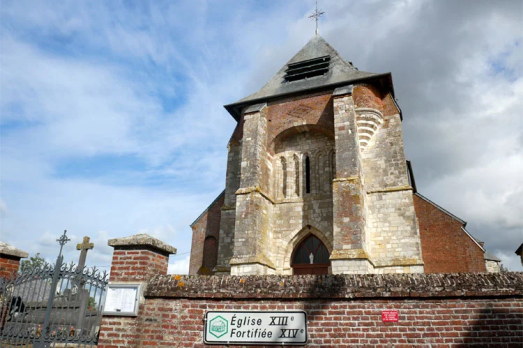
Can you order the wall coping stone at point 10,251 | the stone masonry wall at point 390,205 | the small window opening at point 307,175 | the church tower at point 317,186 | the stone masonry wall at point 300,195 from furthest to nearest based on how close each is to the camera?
1. the small window opening at point 307,175
2. the stone masonry wall at point 300,195
3. the stone masonry wall at point 390,205
4. the church tower at point 317,186
5. the wall coping stone at point 10,251

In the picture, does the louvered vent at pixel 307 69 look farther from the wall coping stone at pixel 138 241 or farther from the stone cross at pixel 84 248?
the wall coping stone at pixel 138 241

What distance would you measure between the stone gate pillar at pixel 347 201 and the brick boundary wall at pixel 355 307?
25.3ft

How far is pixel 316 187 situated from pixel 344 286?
11209 millimetres

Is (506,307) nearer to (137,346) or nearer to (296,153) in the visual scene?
(137,346)

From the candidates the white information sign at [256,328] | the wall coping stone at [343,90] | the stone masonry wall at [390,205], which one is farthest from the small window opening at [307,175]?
the white information sign at [256,328]

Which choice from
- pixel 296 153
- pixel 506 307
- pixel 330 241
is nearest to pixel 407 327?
pixel 506 307

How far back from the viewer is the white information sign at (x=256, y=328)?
16.2ft

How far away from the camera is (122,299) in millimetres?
5574

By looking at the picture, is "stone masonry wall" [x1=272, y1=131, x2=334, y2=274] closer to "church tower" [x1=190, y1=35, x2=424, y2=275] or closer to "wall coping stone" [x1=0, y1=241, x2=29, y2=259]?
"church tower" [x1=190, y1=35, x2=424, y2=275]

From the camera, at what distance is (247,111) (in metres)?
17.0

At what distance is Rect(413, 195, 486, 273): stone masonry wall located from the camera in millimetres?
14359

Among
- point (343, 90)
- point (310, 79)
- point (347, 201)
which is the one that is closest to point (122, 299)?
Answer: point (347, 201)

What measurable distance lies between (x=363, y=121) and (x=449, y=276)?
1173 cm

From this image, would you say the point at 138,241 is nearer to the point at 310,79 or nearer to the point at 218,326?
the point at 218,326
